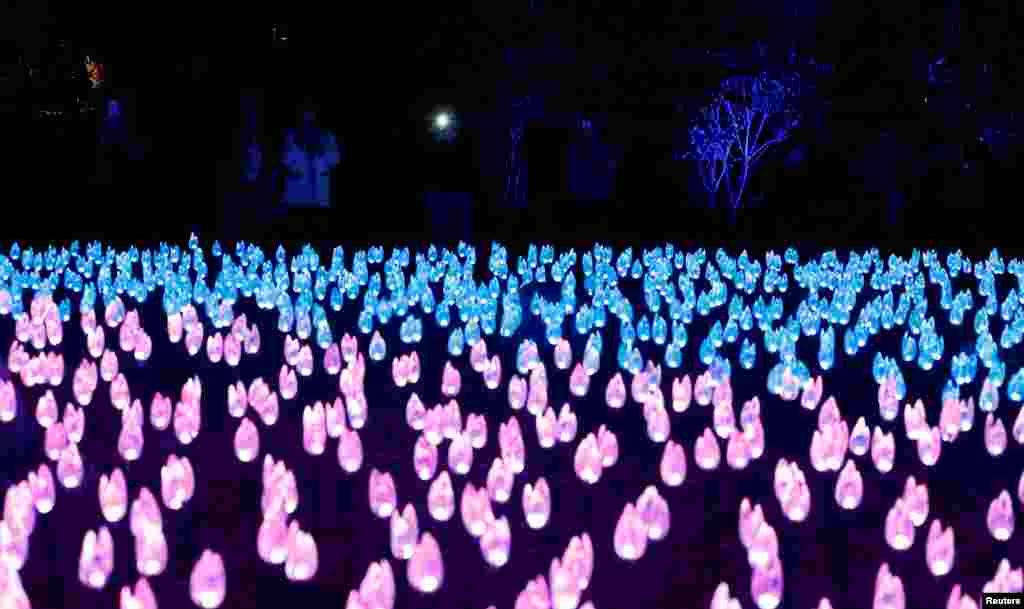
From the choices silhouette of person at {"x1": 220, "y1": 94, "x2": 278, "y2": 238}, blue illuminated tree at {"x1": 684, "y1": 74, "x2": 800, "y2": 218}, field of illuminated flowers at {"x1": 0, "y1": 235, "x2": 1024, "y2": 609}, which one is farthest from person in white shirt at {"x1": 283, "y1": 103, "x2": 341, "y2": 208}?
field of illuminated flowers at {"x1": 0, "y1": 235, "x2": 1024, "y2": 609}

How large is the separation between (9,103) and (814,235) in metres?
9.82

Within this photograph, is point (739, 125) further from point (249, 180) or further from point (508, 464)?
point (508, 464)

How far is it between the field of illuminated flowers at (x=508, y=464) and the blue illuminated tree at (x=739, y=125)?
473 inches

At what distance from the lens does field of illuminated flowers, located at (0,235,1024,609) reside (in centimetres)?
374

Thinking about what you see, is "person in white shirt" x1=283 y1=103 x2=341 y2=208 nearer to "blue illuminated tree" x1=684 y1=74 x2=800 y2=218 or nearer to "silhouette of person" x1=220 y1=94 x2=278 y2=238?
"silhouette of person" x1=220 y1=94 x2=278 y2=238

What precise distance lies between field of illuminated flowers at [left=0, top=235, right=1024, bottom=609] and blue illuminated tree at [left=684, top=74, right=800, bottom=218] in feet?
39.4

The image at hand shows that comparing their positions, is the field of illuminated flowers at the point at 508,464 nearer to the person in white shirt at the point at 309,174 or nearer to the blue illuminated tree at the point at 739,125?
the person in white shirt at the point at 309,174

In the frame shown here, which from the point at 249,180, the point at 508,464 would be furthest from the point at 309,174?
the point at 508,464

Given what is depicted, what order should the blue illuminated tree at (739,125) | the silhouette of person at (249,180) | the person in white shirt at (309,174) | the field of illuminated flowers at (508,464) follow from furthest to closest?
1. the blue illuminated tree at (739,125)
2. the person in white shirt at (309,174)
3. the silhouette of person at (249,180)
4. the field of illuminated flowers at (508,464)

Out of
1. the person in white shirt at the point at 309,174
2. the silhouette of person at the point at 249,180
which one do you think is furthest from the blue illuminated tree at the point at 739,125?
the silhouette of person at the point at 249,180

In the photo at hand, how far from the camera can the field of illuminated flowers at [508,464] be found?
12.3 feet

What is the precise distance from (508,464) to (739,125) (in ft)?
57.9

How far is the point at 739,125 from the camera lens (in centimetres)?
2133

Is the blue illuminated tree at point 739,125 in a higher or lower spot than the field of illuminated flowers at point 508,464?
higher
